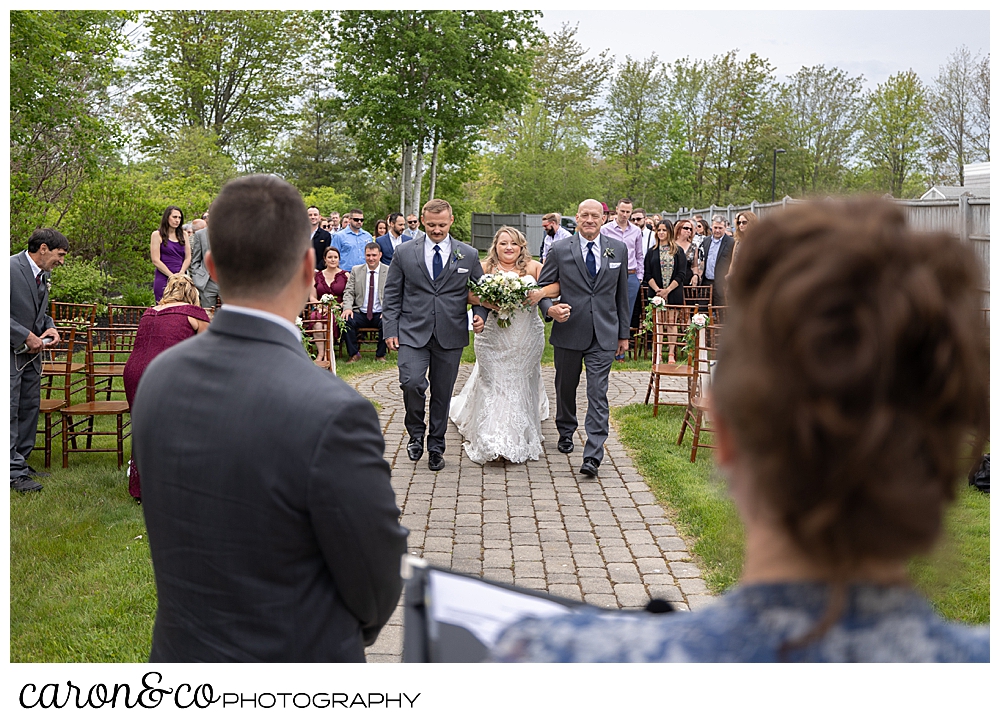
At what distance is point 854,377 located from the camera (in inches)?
36.9

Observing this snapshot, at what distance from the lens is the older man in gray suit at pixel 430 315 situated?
27.0ft

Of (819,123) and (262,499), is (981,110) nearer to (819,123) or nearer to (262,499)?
(819,123)

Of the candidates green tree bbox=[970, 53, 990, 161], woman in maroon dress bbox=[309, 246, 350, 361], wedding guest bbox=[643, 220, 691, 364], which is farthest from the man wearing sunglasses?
green tree bbox=[970, 53, 990, 161]

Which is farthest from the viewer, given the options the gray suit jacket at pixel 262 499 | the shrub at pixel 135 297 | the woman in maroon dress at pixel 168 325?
the shrub at pixel 135 297

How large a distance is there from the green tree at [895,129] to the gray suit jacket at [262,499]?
43439mm

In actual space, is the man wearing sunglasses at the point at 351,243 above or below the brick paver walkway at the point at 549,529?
above

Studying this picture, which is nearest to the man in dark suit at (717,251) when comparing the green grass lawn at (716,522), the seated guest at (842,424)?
the green grass lawn at (716,522)

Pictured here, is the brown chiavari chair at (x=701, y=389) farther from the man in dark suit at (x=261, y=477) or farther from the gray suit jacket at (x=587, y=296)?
the man in dark suit at (x=261, y=477)

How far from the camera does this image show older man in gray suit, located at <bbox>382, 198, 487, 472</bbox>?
8227 millimetres

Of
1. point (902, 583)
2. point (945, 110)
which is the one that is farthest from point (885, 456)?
point (945, 110)

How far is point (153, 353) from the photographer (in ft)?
21.6
